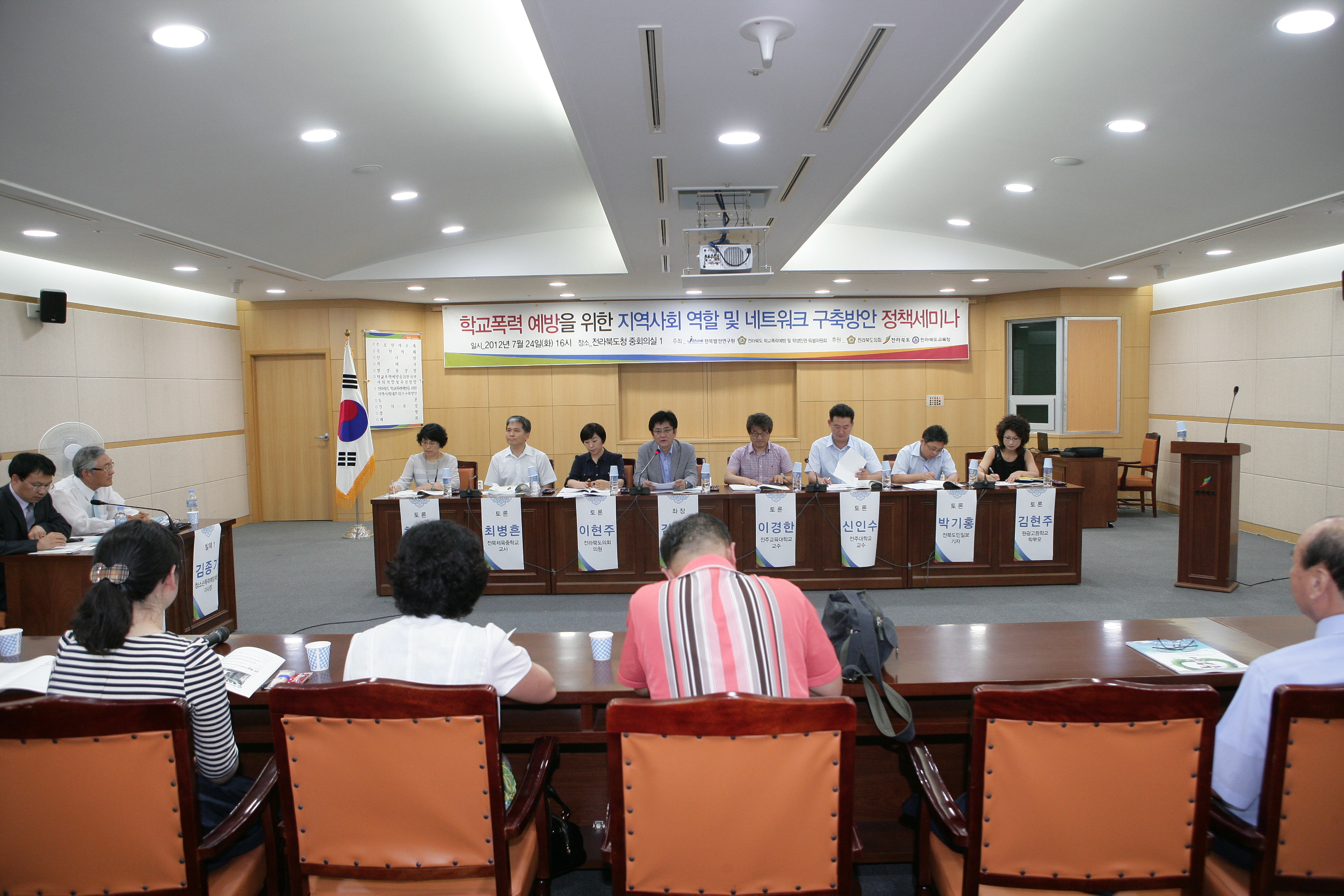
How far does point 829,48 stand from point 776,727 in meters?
2.53

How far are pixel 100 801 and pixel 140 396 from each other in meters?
7.40

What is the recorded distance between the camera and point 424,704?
1.51 m

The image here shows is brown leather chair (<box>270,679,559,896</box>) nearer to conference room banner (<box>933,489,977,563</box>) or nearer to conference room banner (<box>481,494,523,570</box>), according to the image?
conference room banner (<box>481,494,523,570</box>)

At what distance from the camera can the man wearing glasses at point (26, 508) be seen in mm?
4125

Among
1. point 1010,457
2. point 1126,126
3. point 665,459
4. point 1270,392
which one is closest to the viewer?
point 1126,126

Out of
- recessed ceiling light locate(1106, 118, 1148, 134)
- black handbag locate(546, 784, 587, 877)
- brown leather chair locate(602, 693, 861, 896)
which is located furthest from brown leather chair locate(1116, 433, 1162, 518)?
brown leather chair locate(602, 693, 861, 896)

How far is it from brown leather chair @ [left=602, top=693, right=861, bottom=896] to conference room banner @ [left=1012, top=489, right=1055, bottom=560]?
15.2ft

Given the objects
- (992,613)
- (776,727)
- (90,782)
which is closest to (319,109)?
(90,782)

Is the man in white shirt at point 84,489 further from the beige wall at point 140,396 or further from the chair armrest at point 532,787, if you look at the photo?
the chair armrest at point 532,787

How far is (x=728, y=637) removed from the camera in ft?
5.77

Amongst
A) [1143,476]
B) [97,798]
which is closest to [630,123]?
[97,798]

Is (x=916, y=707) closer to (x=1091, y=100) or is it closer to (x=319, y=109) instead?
(x=1091, y=100)

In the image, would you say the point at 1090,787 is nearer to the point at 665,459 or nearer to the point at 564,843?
the point at 564,843

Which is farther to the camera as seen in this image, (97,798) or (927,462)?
(927,462)
